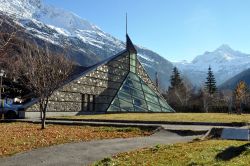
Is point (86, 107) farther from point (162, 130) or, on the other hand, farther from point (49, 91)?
point (162, 130)

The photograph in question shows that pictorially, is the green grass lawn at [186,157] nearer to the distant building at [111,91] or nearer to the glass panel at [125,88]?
the distant building at [111,91]

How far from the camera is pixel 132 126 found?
25078mm

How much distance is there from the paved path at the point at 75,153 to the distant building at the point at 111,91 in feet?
83.9

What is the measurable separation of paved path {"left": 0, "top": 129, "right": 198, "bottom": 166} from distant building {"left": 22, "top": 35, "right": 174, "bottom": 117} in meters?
25.6

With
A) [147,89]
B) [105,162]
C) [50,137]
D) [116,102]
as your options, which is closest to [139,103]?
[116,102]

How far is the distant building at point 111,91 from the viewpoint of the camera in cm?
4569

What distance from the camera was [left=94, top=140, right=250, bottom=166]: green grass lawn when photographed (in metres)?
11.5

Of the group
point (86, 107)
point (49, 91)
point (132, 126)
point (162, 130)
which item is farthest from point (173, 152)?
point (86, 107)

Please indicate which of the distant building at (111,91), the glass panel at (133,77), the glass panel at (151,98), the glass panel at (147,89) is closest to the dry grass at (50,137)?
the distant building at (111,91)

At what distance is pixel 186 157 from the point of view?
42.5 feet

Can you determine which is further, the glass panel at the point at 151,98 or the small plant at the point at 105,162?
the glass panel at the point at 151,98

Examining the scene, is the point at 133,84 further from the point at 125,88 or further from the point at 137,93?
the point at 137,93

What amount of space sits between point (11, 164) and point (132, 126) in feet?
41.7

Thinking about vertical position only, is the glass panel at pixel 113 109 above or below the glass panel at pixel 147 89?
below
